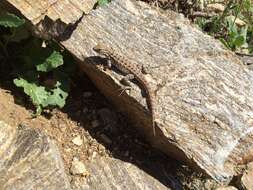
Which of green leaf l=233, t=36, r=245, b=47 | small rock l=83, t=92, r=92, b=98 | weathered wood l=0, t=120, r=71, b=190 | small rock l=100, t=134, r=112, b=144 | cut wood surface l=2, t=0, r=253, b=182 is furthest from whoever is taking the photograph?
green leaf l=233, t=36, r=245, b=47

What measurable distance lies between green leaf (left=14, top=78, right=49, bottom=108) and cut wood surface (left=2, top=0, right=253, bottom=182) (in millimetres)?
487

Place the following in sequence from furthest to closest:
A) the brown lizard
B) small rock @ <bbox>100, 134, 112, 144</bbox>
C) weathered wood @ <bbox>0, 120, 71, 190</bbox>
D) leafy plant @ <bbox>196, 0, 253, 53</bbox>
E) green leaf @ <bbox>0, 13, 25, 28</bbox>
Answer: leafy plant @ <bbox>196, 0, 253, 53</bbox> < small rock @ <bbox>100, 134, 112, 144</bbox> < the brown lizard < green leaf @ <bbox>0, 13, 25, 28</bbox> < weathered wood @ <bbox>0, 120, 71, 190</bbox>

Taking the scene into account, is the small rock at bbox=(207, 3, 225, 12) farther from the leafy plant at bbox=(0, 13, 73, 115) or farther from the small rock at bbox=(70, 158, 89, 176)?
the small rock at bbox=(70, 158, 89, 176)

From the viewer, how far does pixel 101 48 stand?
5344 mm

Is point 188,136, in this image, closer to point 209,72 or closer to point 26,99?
point 209,72

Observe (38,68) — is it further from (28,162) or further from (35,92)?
(28,162)

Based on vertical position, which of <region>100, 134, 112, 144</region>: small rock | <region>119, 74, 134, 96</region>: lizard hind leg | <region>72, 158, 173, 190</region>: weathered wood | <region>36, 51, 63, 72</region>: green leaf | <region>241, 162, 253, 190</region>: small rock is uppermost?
<region>119, 74, 134, 96</region>: lizard hind leg

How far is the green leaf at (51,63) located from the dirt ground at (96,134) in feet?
1.29

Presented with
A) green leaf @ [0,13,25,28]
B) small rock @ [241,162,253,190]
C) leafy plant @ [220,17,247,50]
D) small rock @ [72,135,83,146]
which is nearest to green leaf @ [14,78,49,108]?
small rock @ [72,135,83,146]

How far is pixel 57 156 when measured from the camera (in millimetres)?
4852

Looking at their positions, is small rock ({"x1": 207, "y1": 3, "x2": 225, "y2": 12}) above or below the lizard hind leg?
above

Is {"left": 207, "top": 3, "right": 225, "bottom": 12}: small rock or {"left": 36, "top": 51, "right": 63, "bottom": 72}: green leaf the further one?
{"left": 207, "top": 3, "right": 225, "bottom": 12}: small rock

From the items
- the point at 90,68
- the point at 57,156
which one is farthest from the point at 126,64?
the point at 57,156

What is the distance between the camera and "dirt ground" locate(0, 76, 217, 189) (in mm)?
5277
